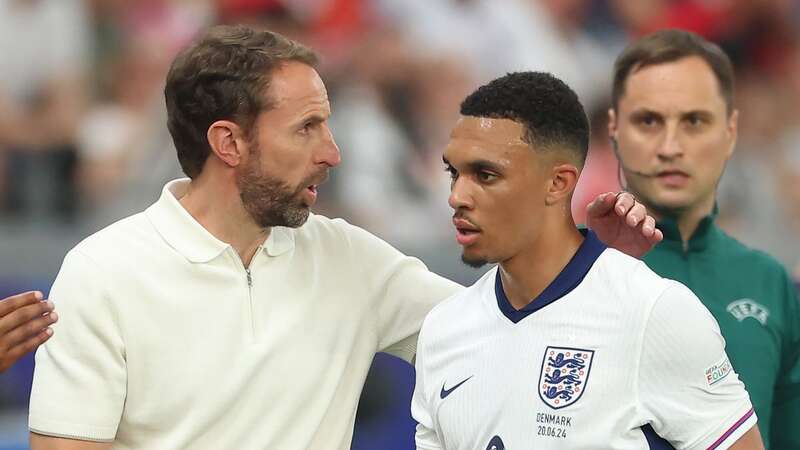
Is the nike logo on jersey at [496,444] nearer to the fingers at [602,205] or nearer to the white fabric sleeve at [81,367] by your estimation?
the fingers at [602,205]

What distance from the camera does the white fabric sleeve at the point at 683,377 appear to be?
2.76 metres

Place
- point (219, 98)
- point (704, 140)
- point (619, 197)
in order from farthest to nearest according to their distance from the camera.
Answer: point (704, 140) → point (219, 98) → point (619, 197)

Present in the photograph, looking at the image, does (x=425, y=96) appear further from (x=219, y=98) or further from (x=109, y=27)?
(x=219, y=98)

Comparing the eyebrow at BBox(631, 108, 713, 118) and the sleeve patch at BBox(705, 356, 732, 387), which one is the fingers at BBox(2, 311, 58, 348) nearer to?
the sleeve patch at BBox(705, 356, 732, 387)

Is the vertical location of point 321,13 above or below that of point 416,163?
above

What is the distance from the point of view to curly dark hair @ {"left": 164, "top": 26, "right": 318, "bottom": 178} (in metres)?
3.48

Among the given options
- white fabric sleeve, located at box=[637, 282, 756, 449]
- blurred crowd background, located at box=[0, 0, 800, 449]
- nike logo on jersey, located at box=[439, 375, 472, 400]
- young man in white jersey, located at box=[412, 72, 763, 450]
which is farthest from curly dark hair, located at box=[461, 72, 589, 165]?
blurred crowd background, located at box=[0, 0, 800, 449]

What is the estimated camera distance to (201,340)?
3336mm

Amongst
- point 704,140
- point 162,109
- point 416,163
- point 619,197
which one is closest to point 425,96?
point 416,163

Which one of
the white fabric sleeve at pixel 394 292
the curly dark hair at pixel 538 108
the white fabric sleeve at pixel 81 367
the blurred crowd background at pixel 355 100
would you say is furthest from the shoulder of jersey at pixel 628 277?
the blurred crowd background at pixel 355 100

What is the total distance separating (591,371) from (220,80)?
1.28 meters

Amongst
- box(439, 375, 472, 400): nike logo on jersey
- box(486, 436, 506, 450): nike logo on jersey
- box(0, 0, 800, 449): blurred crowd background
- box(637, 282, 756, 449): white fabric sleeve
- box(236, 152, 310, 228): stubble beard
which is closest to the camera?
box(637, 282, 756, 449): white fabric sleeve

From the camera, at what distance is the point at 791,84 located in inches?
318

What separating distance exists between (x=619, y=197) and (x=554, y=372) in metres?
0.52
